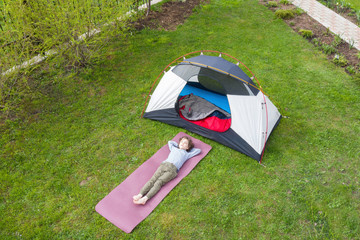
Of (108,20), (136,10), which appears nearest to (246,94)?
(108,20)

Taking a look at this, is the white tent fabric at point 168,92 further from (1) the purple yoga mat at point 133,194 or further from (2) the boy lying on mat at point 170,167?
(1) the purple yoga mat at point 133,194

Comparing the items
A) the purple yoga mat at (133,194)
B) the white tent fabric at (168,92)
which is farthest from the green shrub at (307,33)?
the purple yoga mat at (133,194)

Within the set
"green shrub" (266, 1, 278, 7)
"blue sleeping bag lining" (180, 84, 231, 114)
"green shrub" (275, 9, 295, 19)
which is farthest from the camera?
"green shrub" (266, 1, 278, 7)

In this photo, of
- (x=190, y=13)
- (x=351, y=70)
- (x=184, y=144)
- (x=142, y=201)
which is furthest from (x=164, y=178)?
(x=190, y=13)

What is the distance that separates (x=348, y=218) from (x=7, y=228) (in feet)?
16.9

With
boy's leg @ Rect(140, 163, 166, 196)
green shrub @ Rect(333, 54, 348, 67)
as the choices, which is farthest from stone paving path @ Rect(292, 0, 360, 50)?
boy's leg @ Rect(140, 163, 166, 196)

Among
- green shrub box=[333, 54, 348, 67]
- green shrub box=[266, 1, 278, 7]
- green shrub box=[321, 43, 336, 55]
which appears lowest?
green shrub box=[333, 54, 348, 67]

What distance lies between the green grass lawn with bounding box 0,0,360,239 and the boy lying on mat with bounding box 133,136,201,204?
0.84ft

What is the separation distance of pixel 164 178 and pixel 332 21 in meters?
8.30

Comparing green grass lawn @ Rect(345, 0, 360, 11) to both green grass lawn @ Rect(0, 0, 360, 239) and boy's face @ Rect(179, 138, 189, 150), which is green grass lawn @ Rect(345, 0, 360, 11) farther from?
boy's face @ Rect(179, 138, 189, 150)

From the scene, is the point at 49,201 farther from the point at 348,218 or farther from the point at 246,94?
the point at 348,218

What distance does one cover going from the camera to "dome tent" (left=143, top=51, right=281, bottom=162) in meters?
5.10

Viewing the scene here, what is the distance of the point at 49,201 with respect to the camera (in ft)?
14.6

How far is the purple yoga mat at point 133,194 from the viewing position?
4191 mm
